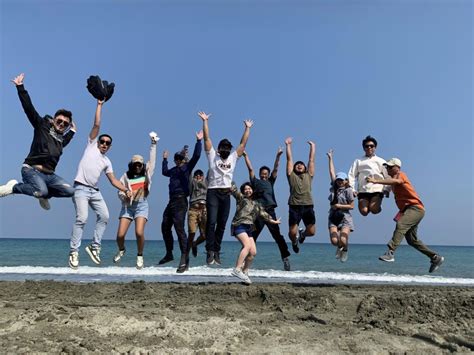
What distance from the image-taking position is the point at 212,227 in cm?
1080

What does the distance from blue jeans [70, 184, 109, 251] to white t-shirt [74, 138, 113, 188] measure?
0.46 feet

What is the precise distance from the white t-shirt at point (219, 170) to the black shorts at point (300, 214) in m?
2.31

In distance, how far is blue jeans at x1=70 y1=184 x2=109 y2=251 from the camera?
888 centimetres

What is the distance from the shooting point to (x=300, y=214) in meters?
11.9

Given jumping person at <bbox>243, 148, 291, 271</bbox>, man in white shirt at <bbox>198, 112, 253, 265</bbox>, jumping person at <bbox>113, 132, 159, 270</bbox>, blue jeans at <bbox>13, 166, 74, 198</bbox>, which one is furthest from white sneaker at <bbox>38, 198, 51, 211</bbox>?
jumping person at <bbox>243, 148, 291, 271</bbox>

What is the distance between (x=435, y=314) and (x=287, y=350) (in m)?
3.70

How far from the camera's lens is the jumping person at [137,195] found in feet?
32.7

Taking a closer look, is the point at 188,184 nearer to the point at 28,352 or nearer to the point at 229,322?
the point at 229,322

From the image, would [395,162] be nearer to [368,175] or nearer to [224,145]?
[368,175]

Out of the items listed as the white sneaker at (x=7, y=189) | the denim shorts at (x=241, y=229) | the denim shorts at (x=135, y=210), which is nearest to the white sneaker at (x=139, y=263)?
the denim shorts at (x=135, y=210)

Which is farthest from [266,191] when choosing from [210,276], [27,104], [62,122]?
[210,276]

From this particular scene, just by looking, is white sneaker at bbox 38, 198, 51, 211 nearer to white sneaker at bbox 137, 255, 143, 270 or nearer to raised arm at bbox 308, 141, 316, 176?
Result: white sneaker at bbox 137, 255, 143, 270

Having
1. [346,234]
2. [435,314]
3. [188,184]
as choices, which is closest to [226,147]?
[188,184]

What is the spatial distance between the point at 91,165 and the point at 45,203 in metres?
1.10
